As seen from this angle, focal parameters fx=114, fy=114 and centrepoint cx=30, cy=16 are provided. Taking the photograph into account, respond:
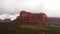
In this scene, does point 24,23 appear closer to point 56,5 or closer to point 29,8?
point 29,8

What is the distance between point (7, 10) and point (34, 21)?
0.23 meters

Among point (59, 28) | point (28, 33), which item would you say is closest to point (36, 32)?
point (28, 33)

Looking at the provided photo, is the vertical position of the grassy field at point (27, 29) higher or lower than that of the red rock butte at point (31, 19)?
lower

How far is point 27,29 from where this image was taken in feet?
2.24

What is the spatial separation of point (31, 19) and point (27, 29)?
0.31 feet

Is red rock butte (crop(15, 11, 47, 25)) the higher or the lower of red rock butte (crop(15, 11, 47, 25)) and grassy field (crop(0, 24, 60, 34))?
the higher

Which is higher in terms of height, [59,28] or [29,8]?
[29,8]

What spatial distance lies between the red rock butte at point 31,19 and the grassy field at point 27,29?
0.12 ft

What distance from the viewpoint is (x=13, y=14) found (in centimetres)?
82

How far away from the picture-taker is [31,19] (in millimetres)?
750

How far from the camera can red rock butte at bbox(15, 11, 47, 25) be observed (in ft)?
2.42

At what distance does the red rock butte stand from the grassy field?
37mm

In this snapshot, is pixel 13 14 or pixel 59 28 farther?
pixel 13 14

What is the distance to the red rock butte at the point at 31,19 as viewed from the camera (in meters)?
0.74
